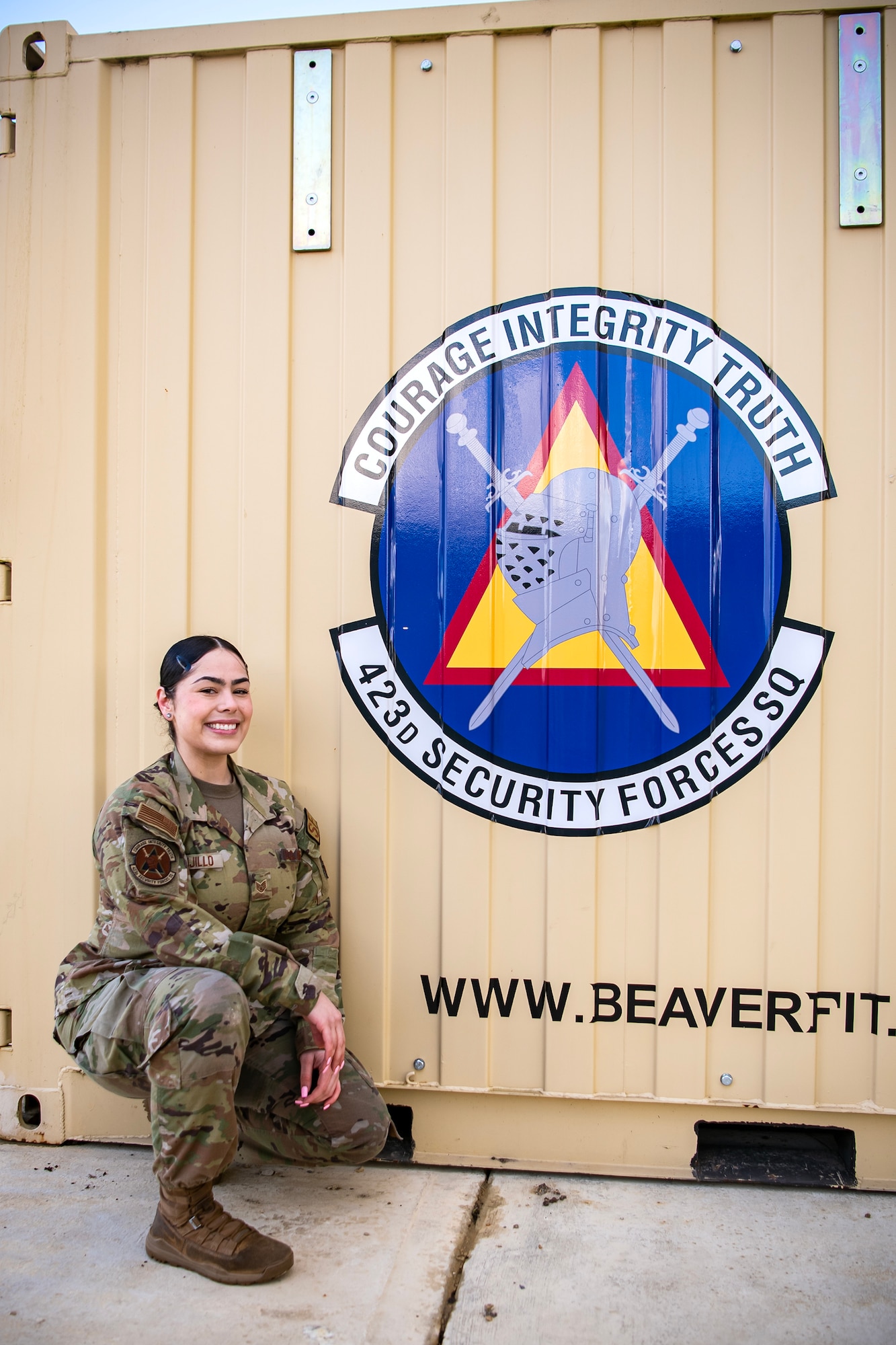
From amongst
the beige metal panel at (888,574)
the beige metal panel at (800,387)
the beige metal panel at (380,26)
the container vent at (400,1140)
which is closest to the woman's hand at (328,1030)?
the container vent at (400,1140)

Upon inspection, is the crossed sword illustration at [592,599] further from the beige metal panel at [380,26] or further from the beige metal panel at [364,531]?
the beige metal panel at [380,26]

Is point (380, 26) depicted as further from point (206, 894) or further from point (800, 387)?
point (206, 894)

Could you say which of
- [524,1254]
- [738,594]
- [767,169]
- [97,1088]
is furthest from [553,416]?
[97,1088]

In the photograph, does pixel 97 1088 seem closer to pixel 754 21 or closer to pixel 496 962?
pixel 496 962

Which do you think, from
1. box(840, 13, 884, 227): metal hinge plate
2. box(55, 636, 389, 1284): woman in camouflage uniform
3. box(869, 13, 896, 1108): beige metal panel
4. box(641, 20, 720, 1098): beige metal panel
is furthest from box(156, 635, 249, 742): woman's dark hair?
box(840, 13, 884, 227): metal hinge plate

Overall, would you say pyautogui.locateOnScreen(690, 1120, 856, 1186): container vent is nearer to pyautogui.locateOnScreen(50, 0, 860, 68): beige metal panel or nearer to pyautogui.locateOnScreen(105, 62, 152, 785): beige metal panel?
pyautogui.locateOnScreen(105, 62, 152, 785): beige metal panel

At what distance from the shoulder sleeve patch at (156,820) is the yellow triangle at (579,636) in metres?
0.76

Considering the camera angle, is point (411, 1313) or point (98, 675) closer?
point (411, 1313)

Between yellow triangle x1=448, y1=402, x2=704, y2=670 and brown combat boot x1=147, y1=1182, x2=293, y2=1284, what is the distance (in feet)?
4.15

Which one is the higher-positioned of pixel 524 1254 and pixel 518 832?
pixel 518 832

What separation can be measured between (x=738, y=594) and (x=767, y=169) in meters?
1.03

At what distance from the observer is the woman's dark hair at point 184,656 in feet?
6.82

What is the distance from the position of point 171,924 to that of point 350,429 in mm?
1261

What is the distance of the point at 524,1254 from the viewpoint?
1.81 metres
